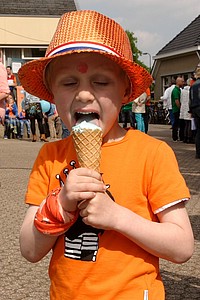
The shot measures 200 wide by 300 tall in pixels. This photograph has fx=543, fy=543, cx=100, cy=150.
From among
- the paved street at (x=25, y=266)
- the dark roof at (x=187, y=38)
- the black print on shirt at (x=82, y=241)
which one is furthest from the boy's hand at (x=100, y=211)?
the dark roof at (x=187, y=38)

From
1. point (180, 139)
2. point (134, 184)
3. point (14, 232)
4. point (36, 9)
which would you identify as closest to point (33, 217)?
point (134, 184)

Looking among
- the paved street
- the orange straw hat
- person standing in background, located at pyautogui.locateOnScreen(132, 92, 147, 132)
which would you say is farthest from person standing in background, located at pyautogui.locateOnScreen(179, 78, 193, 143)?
the orange straw hat

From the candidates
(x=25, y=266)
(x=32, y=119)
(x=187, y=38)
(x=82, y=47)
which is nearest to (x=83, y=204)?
(x=82, y=47)

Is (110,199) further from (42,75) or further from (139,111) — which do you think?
(139,111)

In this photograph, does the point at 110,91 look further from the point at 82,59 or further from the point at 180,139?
the point at 180,139

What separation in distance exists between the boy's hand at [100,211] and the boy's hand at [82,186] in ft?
0.08

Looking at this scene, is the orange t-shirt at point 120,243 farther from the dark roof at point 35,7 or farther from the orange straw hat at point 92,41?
the dark roof at point 35,7

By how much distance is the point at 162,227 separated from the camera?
1.70 metres

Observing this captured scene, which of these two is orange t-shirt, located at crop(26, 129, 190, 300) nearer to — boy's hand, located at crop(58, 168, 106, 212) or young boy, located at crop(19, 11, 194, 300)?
young boy, located at crop(19, 11, 194, 300)

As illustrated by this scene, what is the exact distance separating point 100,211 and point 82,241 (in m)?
0.23

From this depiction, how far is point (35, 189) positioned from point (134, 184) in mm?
350

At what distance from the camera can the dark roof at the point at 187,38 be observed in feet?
97.2

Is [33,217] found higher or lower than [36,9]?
lower

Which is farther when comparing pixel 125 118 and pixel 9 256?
pixel 125 118
